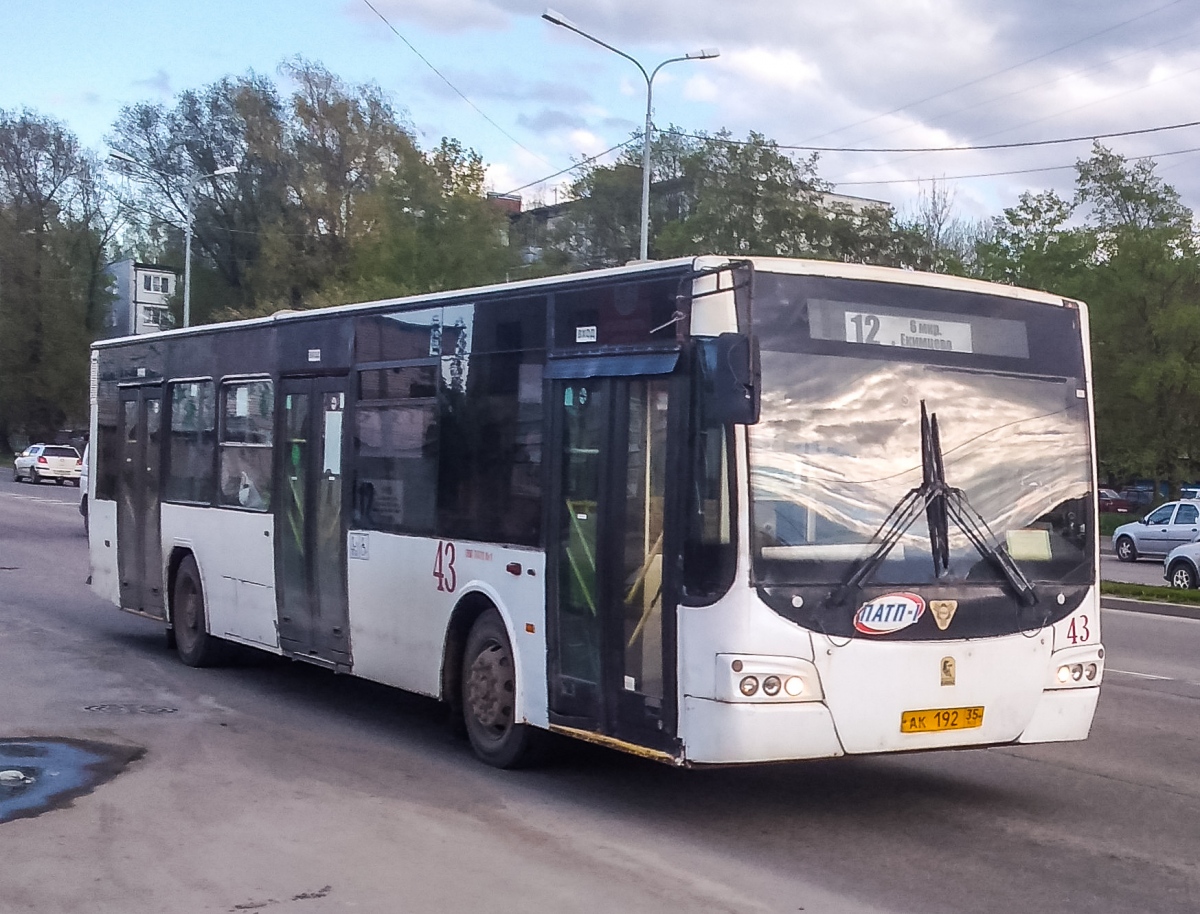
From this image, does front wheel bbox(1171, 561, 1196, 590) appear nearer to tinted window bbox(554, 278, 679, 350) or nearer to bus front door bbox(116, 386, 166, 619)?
bus front door bbox(116, 386, 166, 619)

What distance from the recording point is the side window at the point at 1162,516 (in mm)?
36531

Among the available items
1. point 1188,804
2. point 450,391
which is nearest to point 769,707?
point 1188,804

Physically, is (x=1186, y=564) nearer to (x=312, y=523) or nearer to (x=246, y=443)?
(x=246, y=443)

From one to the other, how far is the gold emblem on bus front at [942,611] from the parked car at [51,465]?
57157mm

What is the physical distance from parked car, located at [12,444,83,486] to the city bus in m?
54.6

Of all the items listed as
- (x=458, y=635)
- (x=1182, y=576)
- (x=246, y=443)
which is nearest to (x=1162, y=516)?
(x=1182, y=576)

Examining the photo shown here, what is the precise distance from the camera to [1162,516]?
3672cm

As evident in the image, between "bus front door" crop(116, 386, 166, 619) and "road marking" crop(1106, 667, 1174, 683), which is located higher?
"bus front door" crop(116, 386, 166, 619)

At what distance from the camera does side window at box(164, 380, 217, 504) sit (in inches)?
534

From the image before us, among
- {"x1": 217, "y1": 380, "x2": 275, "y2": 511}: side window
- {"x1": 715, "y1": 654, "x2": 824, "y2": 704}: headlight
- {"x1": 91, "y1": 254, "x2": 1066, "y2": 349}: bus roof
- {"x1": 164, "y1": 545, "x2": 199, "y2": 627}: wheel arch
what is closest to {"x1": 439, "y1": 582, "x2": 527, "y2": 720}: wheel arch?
{"x1": 91, "y1": 254, "x2": 1066, "y2": 349}: bus roof

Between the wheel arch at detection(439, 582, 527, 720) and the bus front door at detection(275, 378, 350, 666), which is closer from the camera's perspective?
the wheel arch at detection(439, 582, 527, 720)

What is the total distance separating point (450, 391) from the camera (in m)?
10.1

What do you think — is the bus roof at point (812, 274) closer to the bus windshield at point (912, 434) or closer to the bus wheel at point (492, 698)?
the bus windshield at point (912, 434)

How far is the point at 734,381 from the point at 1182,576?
20.1 metres
